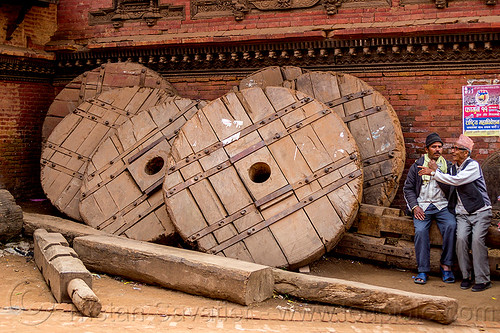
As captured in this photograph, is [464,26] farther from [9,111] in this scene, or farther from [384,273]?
[9,111]

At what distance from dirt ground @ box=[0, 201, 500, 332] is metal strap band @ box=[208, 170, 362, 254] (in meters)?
1.05

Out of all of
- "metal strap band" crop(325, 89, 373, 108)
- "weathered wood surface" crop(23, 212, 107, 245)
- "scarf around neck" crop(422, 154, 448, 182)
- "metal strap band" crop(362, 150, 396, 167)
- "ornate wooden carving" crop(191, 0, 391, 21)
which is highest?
"ornate wooden carving" crop(191, 0, 391, 21)

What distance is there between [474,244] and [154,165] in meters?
4.32

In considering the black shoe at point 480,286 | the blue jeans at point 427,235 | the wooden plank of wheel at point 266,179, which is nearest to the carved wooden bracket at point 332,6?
the wooden plank of wheel at point 266,179

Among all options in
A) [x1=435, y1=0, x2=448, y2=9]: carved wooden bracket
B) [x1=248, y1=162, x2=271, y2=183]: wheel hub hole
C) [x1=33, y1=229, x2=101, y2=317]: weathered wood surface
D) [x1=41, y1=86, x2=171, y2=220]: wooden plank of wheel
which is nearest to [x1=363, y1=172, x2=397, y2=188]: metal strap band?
[x1=248, y1=162, x2=271, y2=183]: wheel hub hole

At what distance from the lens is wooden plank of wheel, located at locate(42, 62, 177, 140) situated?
31.3 feet

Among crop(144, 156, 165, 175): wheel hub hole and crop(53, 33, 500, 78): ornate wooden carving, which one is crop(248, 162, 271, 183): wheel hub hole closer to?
crop(144, 156, 165, 175): wheel hub hole

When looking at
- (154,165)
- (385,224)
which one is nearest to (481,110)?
(385,224)

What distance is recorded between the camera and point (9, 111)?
1007 centimetres

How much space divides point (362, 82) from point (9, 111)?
19.4 feet

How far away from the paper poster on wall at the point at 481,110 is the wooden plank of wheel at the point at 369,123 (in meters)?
1.03

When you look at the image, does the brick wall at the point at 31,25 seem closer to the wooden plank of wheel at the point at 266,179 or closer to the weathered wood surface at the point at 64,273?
the wooden plank of wheel at the point at 266,179

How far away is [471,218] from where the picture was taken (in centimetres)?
636

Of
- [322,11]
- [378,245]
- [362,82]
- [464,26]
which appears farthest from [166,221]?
[464,26]
